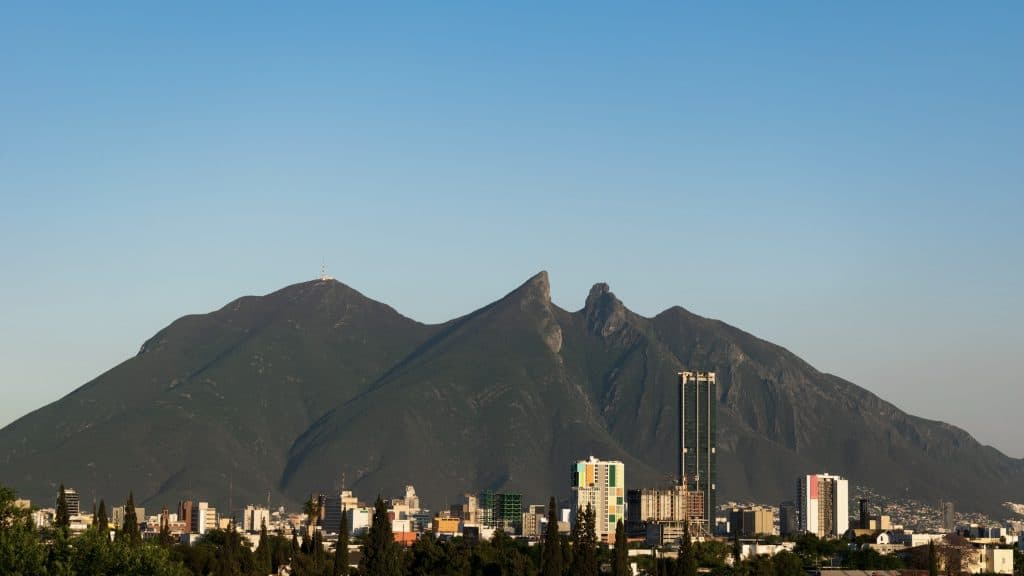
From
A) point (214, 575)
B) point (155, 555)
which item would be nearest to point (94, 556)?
point (155, 555)

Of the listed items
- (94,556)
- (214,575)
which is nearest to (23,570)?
(94,556)

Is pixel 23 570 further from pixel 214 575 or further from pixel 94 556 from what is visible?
pixel 214 575

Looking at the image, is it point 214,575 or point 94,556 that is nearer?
point 94,556

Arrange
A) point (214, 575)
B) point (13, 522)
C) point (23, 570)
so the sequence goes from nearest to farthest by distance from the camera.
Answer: point (23, 570) < point (13, 522) < point (214, 575)

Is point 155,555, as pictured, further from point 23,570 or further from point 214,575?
point 214,575

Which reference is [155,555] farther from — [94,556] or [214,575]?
[214,575]

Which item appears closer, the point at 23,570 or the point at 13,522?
the point at 23,570

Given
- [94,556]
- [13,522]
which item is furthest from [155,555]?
[13,522]

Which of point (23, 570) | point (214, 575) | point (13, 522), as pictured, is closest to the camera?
point (23, 570)
